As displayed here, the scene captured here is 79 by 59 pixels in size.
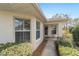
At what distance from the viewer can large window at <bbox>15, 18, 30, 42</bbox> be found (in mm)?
10742

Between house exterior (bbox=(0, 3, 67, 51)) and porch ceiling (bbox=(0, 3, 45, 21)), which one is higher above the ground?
porch ceiling (bbox=(0, 3, 45, 21))

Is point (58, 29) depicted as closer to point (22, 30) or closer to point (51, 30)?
point (51, 30)

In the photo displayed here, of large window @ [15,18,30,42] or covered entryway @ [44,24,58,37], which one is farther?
covered entryway @ [44,24,58,37]

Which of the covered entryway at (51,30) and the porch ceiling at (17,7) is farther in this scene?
the covered entryway at (51,30)

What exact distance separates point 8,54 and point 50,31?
22099mm

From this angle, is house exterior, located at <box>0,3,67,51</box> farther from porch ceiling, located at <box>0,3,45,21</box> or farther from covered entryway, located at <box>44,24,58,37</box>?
covered entryway, located at <box>44,24,58,37</box>

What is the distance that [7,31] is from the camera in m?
9.60

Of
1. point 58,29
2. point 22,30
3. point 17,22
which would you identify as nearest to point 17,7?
point 17,22

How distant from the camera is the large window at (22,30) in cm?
1074

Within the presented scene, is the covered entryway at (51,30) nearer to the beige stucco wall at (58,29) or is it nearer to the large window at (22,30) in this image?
the beige stucco wall at (58,29)

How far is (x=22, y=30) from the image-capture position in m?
11.2

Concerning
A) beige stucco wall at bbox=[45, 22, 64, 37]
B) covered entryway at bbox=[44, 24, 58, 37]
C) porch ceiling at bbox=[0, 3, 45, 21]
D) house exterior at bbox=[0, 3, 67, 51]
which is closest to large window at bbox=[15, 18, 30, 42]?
house exterior at bbox=[0, 3, 67, 51]

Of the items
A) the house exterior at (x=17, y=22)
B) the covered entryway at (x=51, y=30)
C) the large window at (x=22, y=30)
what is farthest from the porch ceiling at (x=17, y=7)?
the covered entryway at (x=51, y=30)

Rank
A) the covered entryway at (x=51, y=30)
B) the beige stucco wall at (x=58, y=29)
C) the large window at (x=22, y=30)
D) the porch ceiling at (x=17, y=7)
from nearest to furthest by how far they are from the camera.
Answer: the porch ceiling at (x=17, y=7) → the large window at (x=22, y=30) → the beige stucco wall at (x=58, y=29) → the covered entryway at (x=51, y=30)
